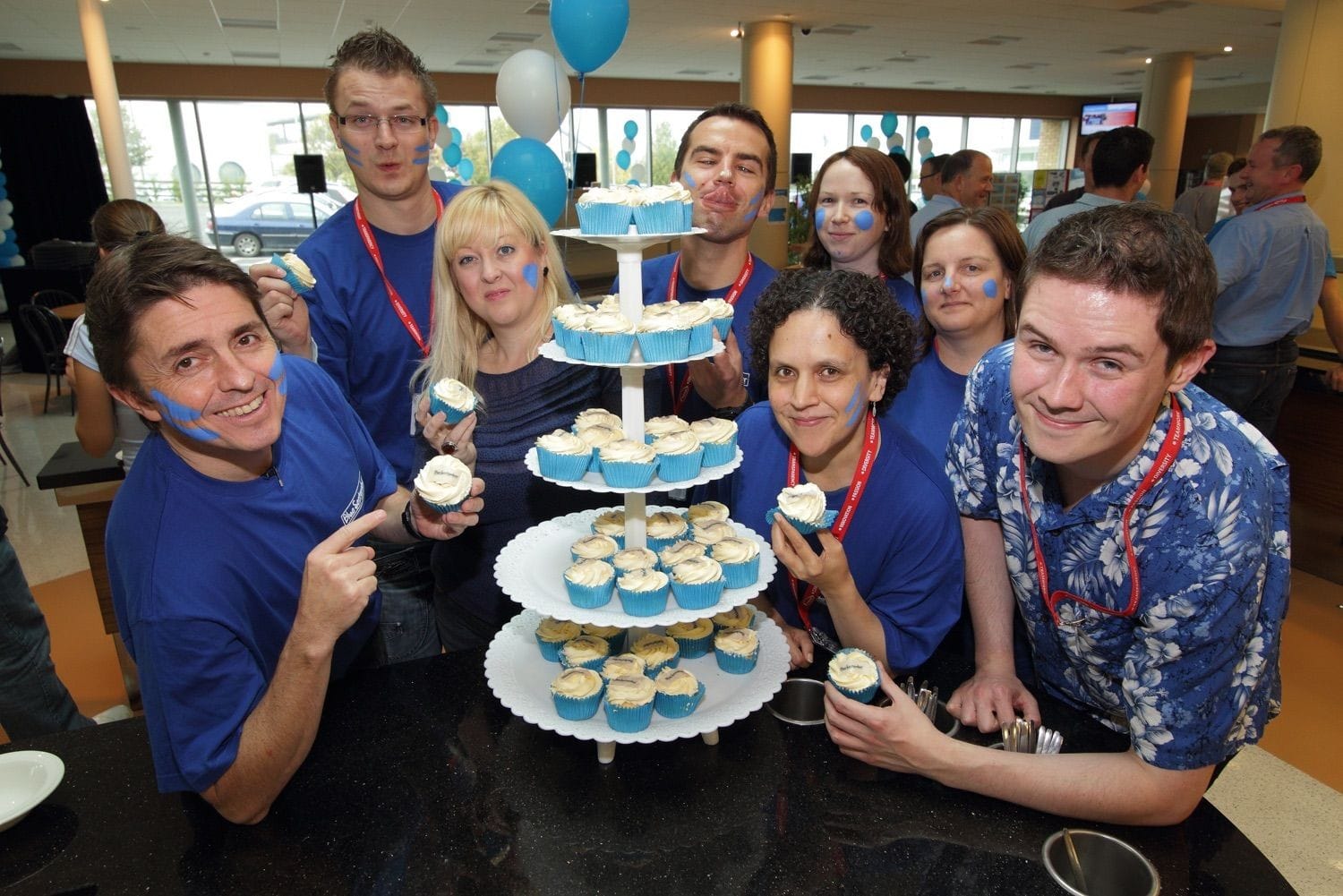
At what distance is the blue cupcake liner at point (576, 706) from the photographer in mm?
1583

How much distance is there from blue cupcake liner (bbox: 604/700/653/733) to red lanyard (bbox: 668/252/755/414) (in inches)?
49.3

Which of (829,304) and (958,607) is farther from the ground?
(829,304)

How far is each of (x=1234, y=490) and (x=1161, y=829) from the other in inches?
25.0

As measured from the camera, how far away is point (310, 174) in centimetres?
1314

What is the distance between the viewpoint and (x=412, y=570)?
268cm

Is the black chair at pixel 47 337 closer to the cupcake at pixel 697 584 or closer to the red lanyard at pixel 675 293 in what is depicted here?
the red lanyard at pixel 675 293

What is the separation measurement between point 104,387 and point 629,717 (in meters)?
3.37

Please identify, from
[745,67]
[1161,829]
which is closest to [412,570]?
[1161,829]

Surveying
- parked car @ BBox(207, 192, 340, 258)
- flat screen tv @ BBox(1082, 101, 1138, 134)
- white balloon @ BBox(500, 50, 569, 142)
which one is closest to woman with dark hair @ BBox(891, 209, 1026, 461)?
white balloon @ BBox(500, 50, 569, 142)

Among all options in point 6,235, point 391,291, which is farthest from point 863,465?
point 6,235

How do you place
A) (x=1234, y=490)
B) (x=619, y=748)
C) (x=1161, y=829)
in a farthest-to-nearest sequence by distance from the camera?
1. (x=619, y=748)
2. (x=1161, y=829)
3. (x=1234, y=490)

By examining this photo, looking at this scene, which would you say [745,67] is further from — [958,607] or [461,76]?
[958,607]

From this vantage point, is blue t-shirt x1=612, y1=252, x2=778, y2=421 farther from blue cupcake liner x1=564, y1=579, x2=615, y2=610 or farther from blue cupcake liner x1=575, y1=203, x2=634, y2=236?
blue cupcake liner x1=564, y1=579, x2=615, y2=610

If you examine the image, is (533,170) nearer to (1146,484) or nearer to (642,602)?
(642,602)
